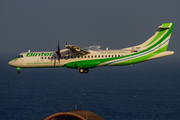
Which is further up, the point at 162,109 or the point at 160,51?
the point at 160,51

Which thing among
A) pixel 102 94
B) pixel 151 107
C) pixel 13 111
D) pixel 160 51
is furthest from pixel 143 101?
pixel 160 51

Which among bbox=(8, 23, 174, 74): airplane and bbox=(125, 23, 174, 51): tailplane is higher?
bbox=(125, 23, 174, 51): tailplane

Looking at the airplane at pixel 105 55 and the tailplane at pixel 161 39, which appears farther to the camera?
the tailplane at pixel 161 39

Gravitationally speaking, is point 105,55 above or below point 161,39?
below

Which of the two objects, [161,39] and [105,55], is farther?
[161,39]

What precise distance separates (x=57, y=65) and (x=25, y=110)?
368 ft

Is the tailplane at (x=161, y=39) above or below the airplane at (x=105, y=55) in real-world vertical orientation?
above

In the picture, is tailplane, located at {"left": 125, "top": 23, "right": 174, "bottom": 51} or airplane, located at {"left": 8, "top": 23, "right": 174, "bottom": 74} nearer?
airplane, located at {"left": 8, "top": 23, "right": 174, "bottom": 74}

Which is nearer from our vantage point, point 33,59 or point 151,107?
point 33,59

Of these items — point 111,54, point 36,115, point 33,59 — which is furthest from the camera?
point 36,115

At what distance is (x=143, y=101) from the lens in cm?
18362

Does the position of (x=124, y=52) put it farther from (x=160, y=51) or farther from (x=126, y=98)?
(x=126, y=98)

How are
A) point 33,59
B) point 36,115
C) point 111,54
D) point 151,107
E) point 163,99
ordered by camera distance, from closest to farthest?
point 111,54 < point 33,59 < point 36,115 < point 151,107 < point 163,99

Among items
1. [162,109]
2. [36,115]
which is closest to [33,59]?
[36,115]
